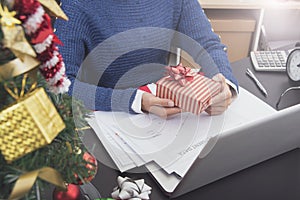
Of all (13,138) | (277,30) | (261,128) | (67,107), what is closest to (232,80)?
(261,128)

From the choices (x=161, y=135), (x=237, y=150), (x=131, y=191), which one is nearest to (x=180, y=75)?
(x=161, y=135)

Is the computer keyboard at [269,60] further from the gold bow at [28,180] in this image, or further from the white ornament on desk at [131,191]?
the gold bow at [28,180]

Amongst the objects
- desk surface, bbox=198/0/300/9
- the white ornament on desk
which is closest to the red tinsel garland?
the white ornament on desk

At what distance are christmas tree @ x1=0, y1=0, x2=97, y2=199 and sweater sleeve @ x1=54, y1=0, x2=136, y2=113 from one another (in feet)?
1.69

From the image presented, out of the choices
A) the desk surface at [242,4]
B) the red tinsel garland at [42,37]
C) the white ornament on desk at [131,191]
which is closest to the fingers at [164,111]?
the white ornament on desk at [131,191]

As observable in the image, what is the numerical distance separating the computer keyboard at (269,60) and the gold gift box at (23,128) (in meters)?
1.04

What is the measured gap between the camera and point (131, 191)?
2.46 ft

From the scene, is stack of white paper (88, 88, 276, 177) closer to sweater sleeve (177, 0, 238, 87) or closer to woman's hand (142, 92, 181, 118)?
woman's hand (142, 92, 181, 118)

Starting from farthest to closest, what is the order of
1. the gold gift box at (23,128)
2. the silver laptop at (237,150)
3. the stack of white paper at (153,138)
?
the stack of white paper at (153,138) → the silver laptop at (237,150) → the gold gift box at (23,128)

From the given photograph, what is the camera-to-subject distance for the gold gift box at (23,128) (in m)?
0.47

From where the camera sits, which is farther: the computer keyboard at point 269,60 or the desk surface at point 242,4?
the desk surface at point 242,4

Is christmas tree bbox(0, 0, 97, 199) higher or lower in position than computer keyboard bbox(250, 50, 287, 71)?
higher

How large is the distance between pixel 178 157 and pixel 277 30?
75.9 inches

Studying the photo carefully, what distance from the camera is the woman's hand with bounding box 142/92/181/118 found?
1013mm
